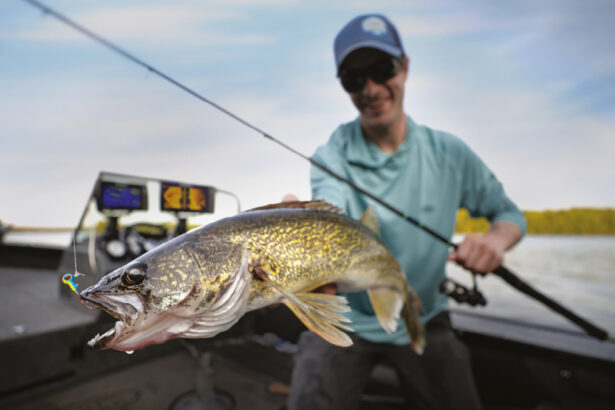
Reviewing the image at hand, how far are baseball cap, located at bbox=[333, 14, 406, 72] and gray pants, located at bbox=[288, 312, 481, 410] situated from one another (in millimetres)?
2337

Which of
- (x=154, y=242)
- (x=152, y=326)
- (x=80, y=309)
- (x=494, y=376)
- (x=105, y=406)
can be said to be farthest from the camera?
(x=80, y=309)

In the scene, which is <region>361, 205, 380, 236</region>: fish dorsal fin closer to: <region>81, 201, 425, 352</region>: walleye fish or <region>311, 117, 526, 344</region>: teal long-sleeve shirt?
<region>81, 201, 425, 352</region>: walleye fish

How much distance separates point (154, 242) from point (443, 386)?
2.26 meters

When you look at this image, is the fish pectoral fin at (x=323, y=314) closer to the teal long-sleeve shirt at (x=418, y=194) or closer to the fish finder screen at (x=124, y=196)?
the fish finder screen at (x=124, y=196)

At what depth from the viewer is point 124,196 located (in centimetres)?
101

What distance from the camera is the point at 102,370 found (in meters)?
Answer: 3.50

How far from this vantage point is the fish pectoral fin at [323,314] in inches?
39.0

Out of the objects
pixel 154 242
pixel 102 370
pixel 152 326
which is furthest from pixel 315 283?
pixel 102 370

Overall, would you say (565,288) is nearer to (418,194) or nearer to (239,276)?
(418,194)

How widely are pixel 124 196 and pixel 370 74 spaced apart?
2238 millimetres

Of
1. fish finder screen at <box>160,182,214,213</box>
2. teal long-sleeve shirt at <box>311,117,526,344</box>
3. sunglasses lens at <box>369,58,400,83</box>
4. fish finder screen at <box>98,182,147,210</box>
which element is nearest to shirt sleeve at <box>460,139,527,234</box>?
teal long-sleeve shirt at <box>311,117,526,344</box>

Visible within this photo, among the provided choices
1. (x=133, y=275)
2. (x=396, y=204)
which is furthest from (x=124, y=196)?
(x=396, y=204)

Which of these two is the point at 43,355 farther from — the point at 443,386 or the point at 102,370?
the point at 443,386

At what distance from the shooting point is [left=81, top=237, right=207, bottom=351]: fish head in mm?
703
